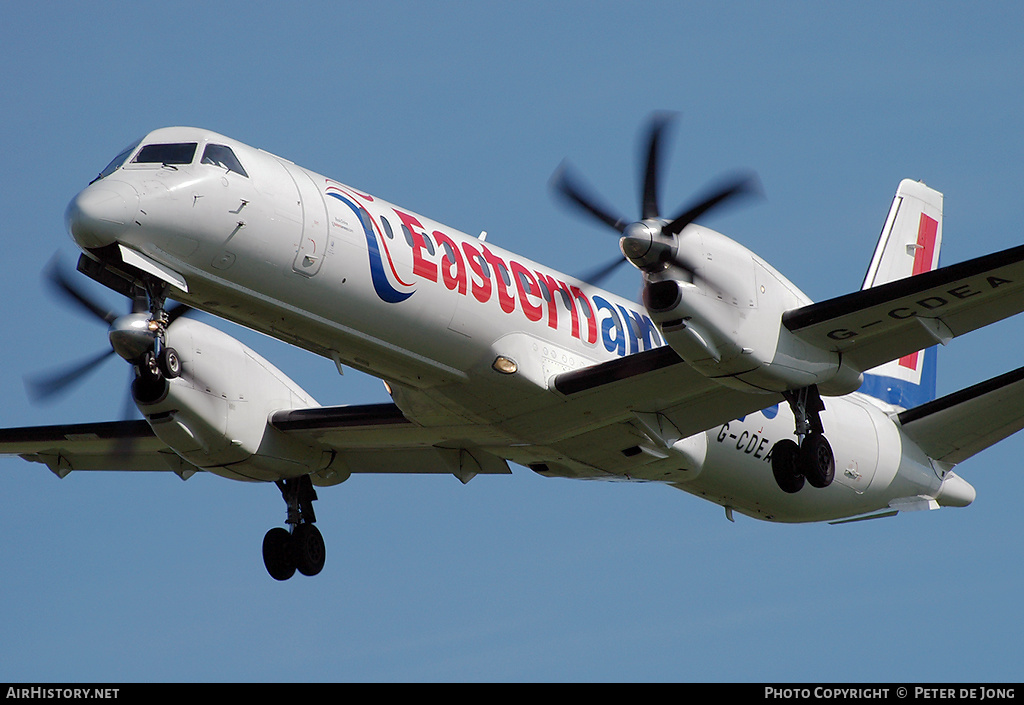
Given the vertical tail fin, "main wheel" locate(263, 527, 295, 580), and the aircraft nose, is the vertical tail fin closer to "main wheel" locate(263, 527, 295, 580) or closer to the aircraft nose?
"main wheel" locate(263, 527, 295, 580)

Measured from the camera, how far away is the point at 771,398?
1750 cm

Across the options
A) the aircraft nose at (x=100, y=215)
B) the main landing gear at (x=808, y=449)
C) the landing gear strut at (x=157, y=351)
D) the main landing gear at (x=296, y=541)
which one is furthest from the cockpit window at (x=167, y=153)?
the main landing gear at (x=808, y=449)

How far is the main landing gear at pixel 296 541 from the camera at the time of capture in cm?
2039

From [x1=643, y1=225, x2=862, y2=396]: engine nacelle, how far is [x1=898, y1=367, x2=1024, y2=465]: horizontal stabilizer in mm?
3525

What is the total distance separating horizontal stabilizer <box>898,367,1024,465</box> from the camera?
747 inches

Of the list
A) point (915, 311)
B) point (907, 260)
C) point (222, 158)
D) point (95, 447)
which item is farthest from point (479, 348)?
point (907, 260)

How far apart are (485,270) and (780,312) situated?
11.9 ft

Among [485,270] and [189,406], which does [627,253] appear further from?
[189,406]

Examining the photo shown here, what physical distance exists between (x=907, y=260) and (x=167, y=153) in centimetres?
1275

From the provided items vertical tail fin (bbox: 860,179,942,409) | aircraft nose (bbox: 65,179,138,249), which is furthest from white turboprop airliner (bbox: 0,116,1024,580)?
vertical tail fin (bbox: 860,179,942,409)

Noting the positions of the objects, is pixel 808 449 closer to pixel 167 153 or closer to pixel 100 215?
pixel 167 153

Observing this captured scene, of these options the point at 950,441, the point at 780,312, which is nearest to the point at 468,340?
the point at 780,312

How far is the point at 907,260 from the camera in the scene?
2278cm

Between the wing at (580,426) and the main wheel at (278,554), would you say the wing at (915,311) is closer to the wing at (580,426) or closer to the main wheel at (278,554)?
the wing at (580,426)
